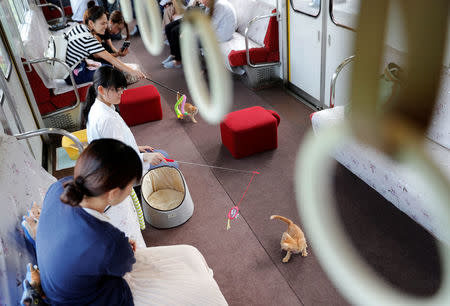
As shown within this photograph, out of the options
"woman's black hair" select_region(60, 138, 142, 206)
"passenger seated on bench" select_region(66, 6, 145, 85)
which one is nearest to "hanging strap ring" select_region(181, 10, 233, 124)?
"woman's black hair" select_region(60, 138, 142, 206)

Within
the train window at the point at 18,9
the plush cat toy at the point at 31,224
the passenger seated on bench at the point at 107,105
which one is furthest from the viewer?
the train window at the point at 18,9

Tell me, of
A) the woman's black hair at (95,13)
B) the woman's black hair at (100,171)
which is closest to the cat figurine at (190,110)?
the woman's black hair at (95,13)

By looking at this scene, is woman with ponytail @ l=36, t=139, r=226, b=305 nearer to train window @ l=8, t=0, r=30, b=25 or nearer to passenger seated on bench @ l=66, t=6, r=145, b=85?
passenger seated on bench @ l=66, t=6, r=145, b=85

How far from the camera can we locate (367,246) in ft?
8.62

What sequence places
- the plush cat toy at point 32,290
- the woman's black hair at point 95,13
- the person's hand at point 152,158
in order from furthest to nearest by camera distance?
the woman's black hair at point 95,13 → the person's hand at point 152,158 → the plush cat toy at point 32,290

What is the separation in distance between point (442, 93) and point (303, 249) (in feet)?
8.10

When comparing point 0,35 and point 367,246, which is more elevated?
point 0,35

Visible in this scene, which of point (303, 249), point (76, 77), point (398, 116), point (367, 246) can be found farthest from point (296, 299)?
point (76, 77)

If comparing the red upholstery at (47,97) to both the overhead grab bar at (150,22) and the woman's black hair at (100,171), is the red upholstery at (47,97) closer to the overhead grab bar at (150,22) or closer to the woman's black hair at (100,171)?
the woman's black hair at (100,171)

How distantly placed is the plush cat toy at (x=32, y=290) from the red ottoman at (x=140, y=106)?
10.0 feet

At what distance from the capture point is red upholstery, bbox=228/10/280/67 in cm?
507

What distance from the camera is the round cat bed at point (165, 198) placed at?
2.93 meters

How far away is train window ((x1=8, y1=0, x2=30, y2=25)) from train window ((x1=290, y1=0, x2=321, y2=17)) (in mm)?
3794

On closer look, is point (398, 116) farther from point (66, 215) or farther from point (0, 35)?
point (0, 35)
